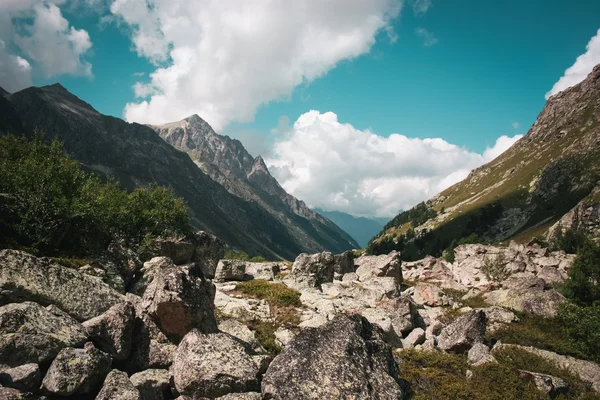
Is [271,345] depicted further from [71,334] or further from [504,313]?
[504,313]

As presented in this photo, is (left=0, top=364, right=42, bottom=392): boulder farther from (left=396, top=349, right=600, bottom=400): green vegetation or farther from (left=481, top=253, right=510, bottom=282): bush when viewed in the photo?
(left=481, top=253, right=510, bottom=282): bush

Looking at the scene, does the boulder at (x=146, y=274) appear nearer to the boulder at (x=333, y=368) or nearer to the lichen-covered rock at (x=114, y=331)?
the lichen-covered rock at (x=114, y=331)

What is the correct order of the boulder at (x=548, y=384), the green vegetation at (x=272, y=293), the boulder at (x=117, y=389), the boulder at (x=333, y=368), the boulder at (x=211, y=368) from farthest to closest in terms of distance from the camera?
1. the green vegetation at (x=272, y=293)
2. the boulder at (x=548, y=384)
3. the boulder at (x=211, y=368)
4. the boulder at (x=333, y=368)
5. the boulder at (x=117, y=389)

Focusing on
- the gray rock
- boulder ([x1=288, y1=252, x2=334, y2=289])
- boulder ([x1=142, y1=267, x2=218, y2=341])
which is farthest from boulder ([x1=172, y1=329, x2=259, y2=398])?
boulder ([x1=288, y1=252, x2=334, y2=289])

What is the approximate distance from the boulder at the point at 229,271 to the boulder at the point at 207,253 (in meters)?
1.45

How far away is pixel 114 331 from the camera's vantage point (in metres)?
14.5

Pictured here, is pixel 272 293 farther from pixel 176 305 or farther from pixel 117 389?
pixel 117 389

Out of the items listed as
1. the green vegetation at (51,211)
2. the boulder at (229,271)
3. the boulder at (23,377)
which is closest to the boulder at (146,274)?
the green vegetation at (51,211)

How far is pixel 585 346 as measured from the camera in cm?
2756

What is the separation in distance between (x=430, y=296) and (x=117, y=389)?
42.9 metres

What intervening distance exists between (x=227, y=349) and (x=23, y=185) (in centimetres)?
2703

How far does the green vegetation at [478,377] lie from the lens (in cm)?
1764

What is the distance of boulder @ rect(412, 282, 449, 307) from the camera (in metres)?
44.7

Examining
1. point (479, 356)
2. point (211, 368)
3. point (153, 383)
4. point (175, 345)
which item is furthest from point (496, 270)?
point (153, 383)
